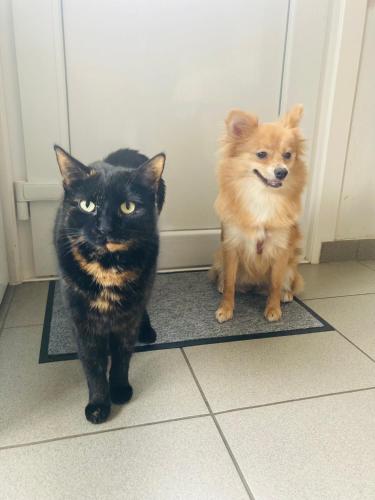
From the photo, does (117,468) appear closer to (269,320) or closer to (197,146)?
(269,320)

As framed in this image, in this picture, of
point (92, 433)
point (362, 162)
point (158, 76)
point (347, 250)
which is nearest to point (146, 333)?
point (92, 433)

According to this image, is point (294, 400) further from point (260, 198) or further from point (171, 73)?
point (171, 73)

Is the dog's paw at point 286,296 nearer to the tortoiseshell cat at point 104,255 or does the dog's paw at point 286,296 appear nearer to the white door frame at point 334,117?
the white door frame at point 334,117

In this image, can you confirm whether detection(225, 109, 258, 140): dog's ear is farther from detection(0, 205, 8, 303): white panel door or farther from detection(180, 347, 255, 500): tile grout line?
detection(0, 205, 8, 303): white panel door

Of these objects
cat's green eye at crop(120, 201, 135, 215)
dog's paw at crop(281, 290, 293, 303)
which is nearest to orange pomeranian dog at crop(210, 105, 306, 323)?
dog's paw at crop(281, 290, 293, 303)

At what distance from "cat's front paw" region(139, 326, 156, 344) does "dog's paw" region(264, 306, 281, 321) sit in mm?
468

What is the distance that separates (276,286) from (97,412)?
850 mm

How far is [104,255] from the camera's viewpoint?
89cm

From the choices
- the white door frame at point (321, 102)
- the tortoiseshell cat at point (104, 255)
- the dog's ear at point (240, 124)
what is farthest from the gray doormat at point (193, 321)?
the dog's ear at point (240, 124)

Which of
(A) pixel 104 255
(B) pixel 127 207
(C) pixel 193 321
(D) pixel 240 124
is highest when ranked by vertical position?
(D) pixel 240 124

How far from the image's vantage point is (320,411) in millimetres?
1041

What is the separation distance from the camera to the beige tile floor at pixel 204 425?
2.70 ft

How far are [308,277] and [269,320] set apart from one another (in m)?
0.54

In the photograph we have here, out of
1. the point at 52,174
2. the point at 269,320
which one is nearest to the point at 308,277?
the point at 269,320
